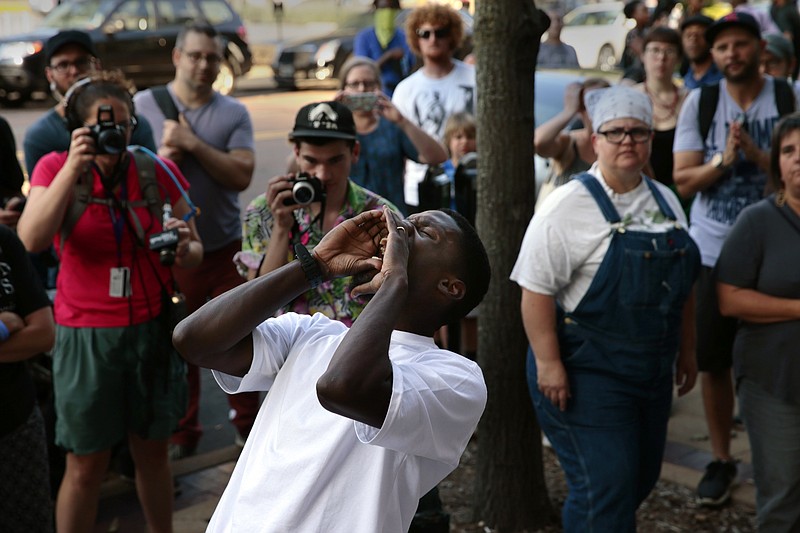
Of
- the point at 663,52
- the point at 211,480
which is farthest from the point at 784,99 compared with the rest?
the point at 211,480

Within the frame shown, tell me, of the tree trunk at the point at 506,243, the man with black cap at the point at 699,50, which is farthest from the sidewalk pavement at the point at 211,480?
the man with black cap at the point at 699,50

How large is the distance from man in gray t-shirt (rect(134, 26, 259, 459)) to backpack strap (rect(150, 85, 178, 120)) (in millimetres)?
25

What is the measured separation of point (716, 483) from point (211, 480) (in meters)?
2.62

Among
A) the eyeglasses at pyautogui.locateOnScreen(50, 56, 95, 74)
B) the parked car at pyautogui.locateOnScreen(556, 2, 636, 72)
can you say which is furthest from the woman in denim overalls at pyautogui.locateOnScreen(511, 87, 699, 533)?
the parked car at pyautogui.locateOnScreen(556, 2, 636, 72)

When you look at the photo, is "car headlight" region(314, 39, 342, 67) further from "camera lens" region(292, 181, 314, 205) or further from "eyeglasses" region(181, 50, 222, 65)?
"camera lens" region(292, 181, 314, 205)

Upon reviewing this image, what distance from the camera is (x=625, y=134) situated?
407 cm

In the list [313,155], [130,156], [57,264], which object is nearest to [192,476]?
[57,264]

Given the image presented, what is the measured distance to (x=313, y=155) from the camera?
3902mm

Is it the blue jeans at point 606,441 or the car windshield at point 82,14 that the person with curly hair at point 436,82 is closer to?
the blue jeans at point 606,441

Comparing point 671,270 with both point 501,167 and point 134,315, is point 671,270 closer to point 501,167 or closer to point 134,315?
A: point 501,167

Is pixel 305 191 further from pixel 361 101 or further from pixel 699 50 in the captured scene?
pixel 699 50

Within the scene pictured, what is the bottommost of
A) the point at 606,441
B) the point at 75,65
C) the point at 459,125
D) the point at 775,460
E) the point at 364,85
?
the point at 775,460

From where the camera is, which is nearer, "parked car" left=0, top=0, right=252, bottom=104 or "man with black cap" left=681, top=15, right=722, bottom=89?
"man with black cap" left=681, top=15, right=722, bottom=89

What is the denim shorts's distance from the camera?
13.8 ft
